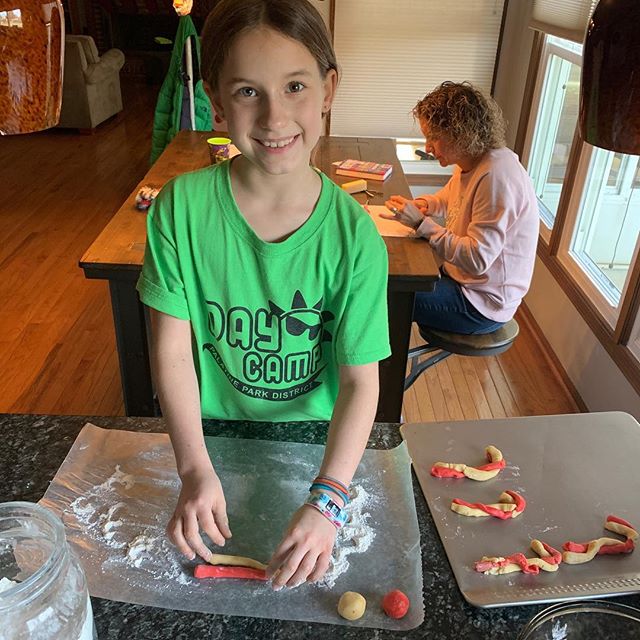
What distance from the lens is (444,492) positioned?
826 mm

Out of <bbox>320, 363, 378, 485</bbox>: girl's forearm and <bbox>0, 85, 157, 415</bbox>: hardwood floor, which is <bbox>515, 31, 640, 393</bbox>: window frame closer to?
<bbox>320, 363, 378, 485</bbox>: girl's forearm

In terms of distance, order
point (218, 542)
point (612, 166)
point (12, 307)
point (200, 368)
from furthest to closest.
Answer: point (12, 307)
point (612, 166)
point (200, 368)
point (218, 542)

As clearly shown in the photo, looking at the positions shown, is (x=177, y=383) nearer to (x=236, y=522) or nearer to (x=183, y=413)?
(x=183, y=413)

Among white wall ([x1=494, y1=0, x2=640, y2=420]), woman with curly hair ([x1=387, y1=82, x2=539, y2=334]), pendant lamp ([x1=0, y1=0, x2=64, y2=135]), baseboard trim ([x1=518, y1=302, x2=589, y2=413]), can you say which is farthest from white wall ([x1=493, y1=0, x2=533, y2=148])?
pendant lamp ([x1=0, y1=0, x2=64, y2=135])

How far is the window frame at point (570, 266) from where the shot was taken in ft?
6.89

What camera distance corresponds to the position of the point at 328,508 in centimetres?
75

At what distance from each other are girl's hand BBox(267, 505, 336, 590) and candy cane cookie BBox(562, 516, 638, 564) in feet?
0.90

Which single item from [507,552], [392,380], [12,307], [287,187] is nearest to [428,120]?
[392,380]

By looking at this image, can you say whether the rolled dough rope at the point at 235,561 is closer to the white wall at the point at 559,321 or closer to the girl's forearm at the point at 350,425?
the girl's forearm at the point at 350,425

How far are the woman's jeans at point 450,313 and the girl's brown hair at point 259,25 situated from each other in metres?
1.27

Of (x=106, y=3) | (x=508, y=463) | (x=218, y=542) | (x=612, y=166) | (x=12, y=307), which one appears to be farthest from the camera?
(x=106, y=3)

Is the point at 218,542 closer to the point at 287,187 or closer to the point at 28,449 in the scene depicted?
the point at 28,449

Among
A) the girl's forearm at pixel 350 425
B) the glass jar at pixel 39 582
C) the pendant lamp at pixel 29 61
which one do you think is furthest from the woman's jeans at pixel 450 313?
the pendant lamp at pixel 29 61

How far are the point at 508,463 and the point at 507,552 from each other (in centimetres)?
→ 15
